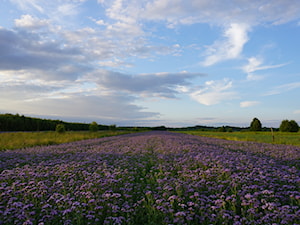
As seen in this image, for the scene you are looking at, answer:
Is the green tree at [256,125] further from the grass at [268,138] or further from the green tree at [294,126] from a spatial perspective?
the grass at [268,138]

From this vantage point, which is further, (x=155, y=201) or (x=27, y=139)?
(x=27, y=139)

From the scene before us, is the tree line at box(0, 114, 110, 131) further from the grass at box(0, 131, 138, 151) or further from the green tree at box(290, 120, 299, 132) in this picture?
the green tree at box(290, 120, 299, 132)

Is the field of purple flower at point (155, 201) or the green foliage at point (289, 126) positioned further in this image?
the green foliage at point (289, 126)

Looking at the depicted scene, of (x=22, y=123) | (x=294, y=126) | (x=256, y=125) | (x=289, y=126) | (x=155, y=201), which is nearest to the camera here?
(x=155, y=201)

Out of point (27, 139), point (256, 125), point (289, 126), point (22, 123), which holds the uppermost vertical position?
point (256, 125)

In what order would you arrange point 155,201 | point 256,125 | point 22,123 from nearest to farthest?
point 155,201
point 22,123
point 256,125

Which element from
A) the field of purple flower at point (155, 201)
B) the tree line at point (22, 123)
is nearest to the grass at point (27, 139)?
the field of purple flower at point (155, 201)

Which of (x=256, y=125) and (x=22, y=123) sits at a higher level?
(x=256, y=125)

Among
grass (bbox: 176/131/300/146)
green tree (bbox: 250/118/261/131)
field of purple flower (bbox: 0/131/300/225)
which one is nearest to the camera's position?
field of purple flower (bbox: 0/131/300/225)

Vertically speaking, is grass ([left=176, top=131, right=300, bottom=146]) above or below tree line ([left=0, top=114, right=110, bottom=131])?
below

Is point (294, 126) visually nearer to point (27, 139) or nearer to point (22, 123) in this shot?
point (27, 139)

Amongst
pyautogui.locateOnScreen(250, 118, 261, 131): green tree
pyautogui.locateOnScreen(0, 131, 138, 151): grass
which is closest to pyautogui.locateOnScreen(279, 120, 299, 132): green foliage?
pyautogui.locateOnScreen(250, 118, 261, 131): green tree

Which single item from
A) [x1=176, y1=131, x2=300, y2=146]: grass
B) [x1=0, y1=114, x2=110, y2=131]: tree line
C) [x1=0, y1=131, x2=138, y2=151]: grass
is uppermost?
[x1=0, y1=114, x2=110, y2=131]: tree line

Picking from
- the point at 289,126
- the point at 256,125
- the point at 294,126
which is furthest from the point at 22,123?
the point at 294,126
